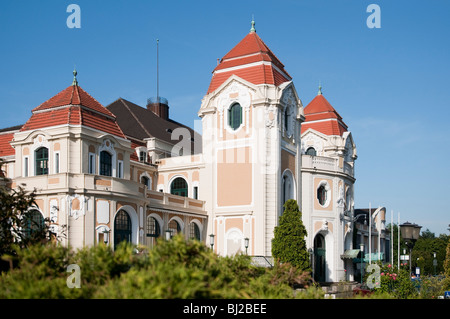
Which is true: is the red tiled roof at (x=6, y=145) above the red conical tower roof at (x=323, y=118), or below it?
below

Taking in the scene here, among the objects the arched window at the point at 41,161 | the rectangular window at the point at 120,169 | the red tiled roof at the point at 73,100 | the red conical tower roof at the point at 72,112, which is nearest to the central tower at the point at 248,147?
the rectangular window at the point at 120,169

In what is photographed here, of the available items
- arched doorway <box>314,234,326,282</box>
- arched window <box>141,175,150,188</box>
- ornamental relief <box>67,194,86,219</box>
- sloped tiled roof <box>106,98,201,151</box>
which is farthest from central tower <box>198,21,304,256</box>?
ornamental relief <box>67,194,86,219</box>

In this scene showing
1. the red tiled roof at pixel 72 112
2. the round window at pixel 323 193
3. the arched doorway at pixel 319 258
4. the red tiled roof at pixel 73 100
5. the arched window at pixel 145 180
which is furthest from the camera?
the round window at pixel 323 193

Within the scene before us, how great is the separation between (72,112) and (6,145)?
A: 9.32 metres

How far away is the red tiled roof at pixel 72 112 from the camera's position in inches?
1458

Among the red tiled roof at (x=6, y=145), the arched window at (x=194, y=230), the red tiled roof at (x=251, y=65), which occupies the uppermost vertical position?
the red tiled roof at (x=251, y=65)

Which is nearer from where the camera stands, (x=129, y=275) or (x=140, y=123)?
(x=129, y=275)

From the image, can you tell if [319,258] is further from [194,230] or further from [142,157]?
[142,157]

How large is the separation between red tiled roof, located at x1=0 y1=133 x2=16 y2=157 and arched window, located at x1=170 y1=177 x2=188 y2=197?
13.4 metres

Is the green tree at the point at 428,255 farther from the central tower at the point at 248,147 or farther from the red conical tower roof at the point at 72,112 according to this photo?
the red conical tower roof at the point at 72,112

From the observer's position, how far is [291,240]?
41.2m

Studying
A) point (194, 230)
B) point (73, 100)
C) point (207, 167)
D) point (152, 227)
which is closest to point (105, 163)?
point (73, 100)

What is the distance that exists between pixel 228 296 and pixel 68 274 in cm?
370

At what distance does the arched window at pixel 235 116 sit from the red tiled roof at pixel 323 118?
1565 centimetres
